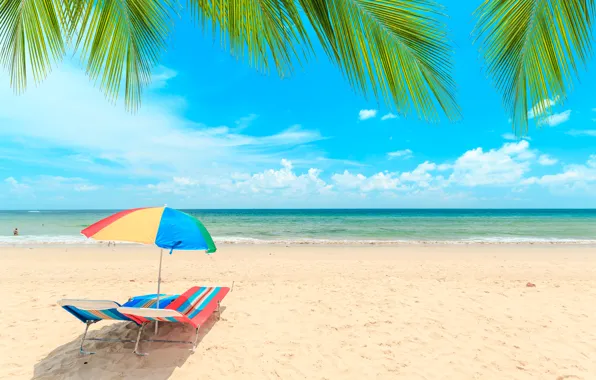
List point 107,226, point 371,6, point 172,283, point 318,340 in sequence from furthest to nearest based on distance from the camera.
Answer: point 172,283
point 318,340
point 107,226
point 371,6

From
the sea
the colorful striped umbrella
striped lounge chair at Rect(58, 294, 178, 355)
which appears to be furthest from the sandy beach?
the sea

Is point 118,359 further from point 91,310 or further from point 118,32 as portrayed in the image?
point 118,32

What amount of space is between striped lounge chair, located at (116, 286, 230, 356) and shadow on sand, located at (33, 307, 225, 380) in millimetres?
132

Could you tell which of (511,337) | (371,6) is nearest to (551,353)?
(511,337)

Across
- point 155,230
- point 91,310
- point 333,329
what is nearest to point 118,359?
point 91,310

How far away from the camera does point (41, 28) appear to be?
1571 millimetres

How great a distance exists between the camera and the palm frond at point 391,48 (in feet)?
3.06

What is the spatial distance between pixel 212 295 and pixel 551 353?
4656mm

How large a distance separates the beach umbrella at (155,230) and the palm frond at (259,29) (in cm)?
252

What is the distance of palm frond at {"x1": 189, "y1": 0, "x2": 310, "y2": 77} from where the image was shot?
1155 millimetres

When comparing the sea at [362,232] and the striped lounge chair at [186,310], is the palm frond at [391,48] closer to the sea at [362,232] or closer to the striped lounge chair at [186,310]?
the striped lounge chair at [186,310]

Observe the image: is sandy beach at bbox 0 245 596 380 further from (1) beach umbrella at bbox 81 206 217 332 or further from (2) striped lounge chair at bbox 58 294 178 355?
(1) beach umbrella at bbox 81 206 217 332

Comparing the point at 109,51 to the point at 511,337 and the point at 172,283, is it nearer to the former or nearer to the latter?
the point at 511,337

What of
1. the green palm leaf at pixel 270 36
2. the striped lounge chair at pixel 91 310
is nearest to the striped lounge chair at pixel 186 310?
the striped lounge chair at pixel 91 310
